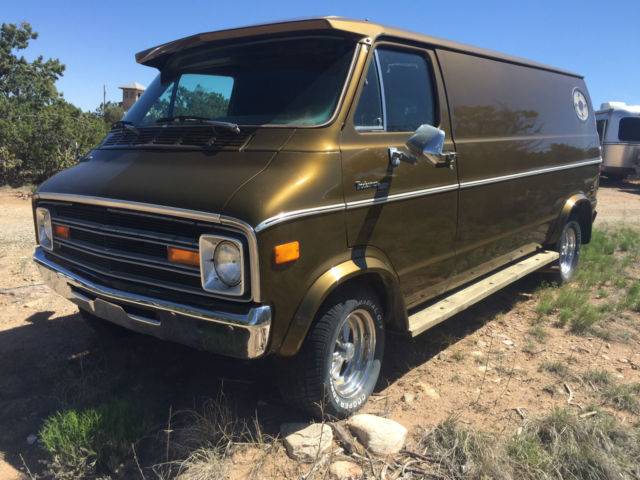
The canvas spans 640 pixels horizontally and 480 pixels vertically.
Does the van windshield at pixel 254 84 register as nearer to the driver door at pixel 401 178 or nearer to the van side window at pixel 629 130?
the driver door at pixel 401 178

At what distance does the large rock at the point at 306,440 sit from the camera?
9.98 ft

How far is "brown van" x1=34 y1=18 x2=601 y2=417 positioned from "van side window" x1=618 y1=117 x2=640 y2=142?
15956mm

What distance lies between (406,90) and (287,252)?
162 cm

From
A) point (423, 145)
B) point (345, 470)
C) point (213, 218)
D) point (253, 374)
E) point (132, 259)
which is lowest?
point (345, 470)

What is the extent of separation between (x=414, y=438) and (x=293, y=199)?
1.59 metres

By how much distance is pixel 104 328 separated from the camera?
14.3 feet

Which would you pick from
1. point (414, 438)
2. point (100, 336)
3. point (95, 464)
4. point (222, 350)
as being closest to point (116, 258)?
point (222, 350)

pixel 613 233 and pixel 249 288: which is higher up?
pixel 249 288

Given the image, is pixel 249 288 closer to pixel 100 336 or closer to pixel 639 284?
pixel 100 336

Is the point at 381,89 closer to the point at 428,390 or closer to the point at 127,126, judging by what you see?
the point at 127,126

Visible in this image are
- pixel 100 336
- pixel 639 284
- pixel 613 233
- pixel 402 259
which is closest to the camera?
pixel 402 259

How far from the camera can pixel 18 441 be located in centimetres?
323

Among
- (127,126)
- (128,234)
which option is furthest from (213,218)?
(127,126)

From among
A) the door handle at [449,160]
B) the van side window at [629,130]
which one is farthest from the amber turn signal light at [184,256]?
the van side window at [629,130]
